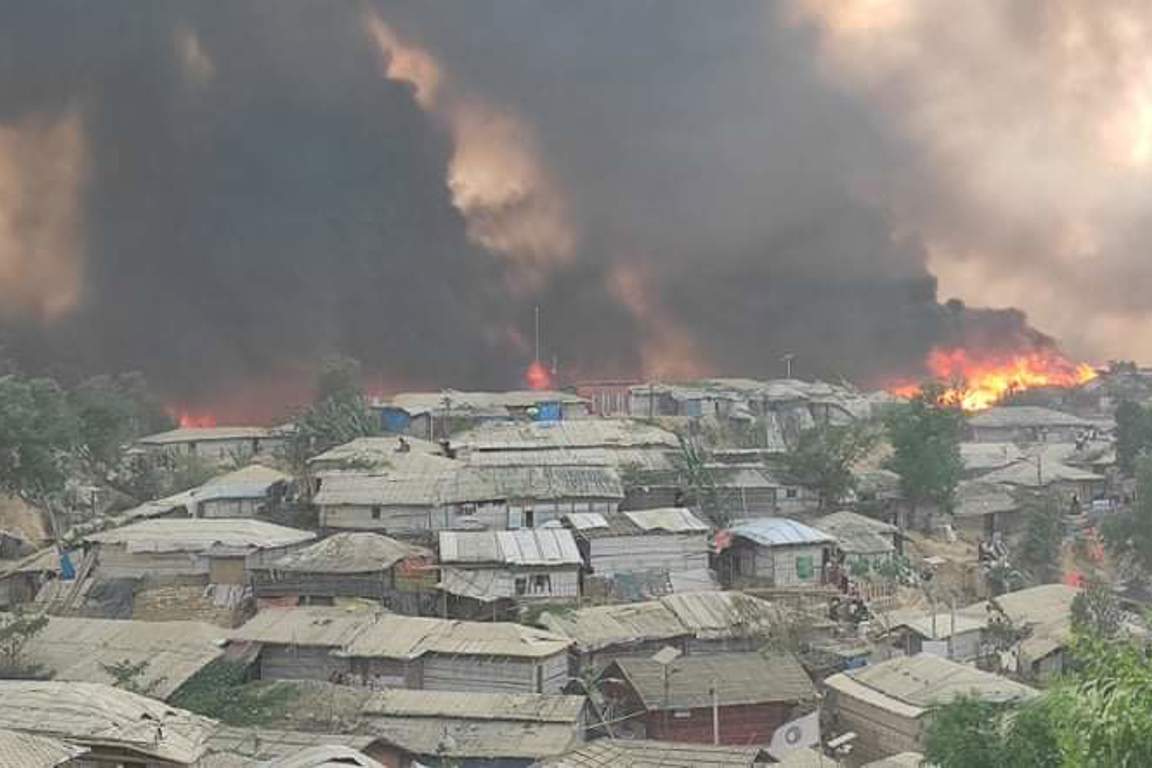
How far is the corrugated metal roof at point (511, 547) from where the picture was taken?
901 inches

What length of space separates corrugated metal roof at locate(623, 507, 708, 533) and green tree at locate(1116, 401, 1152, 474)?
18.6 m

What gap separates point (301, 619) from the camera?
2072 centimetres

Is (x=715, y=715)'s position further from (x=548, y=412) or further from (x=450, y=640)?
(x=548, y=412)

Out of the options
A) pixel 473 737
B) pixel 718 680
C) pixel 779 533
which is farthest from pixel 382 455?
pixel 473 737

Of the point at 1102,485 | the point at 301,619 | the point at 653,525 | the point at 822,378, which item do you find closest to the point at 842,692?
the point at 653,525

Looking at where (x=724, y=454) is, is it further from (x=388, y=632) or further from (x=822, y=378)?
(x=822, y=378)

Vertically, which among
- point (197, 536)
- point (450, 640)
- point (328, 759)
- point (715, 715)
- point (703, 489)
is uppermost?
point (703, 489)

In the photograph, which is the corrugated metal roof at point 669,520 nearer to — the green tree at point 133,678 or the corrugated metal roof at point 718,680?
the corrugated metal roof at point 718,680

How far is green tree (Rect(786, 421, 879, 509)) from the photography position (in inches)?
1214

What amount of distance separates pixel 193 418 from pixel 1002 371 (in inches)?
1515

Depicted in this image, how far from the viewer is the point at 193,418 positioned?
49469 millimetres

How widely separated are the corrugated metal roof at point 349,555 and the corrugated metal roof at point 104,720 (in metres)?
8.58

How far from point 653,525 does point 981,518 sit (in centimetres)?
1321

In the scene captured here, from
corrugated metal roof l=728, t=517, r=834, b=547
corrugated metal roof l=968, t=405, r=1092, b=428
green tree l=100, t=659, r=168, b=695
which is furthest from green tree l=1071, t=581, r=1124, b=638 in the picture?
corrugated metal roof l=968, t=405, r=1092, b=428
